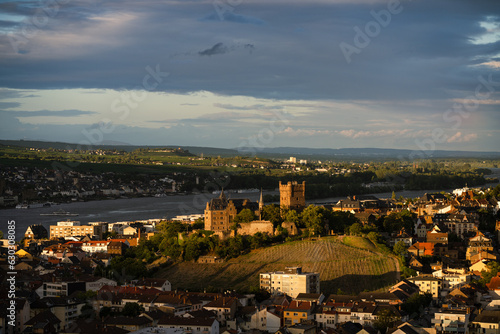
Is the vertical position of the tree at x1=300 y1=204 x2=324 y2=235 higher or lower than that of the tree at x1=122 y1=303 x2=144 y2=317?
higher

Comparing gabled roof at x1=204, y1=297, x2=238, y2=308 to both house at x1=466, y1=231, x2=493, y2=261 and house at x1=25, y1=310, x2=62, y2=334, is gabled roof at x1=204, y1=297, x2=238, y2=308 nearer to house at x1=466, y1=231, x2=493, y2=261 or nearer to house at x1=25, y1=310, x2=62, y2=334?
house at x1=25, y1=310, x2=62, y2=334

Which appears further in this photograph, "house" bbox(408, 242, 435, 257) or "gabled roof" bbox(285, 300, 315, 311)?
"house" bbox(408, 242, 435, 257)

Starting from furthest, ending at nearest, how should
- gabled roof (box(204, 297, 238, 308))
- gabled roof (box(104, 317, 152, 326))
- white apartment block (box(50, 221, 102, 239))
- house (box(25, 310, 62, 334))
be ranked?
white apartment block (box(50, 221, 102, 239)), gabled roof (box(204, 297, 238, 308)), house (box(25, 310, 62, 334)), gabled roof (box(104, 317, 152, 326))

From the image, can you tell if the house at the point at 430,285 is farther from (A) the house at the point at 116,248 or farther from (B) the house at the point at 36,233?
(B) the house at the point at 36,233

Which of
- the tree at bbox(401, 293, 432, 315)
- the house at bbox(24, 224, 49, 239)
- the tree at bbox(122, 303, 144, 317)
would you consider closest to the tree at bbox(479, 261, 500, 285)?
the tree at bbox(401, 293, 432, 315)

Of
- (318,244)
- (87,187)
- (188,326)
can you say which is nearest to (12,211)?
(87,187)

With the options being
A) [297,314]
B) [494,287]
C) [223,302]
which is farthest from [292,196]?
[297,314]

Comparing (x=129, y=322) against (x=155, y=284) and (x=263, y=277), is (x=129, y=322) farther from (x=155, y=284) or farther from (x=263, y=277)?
(x=263, y=277)
